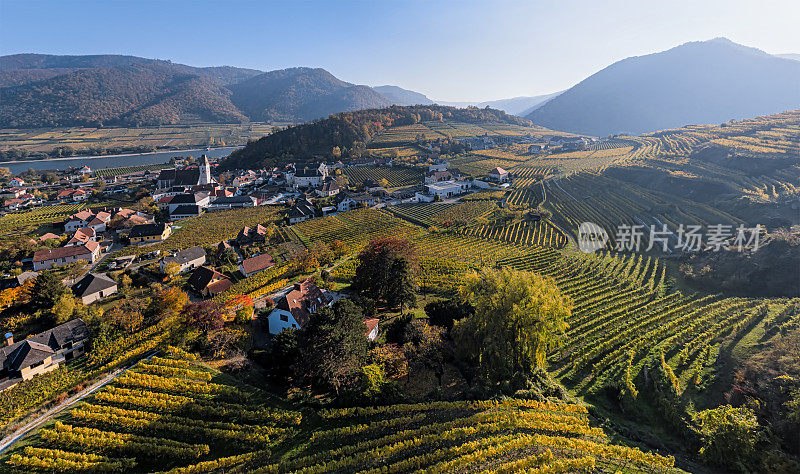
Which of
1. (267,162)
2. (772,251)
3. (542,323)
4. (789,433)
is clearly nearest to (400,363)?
(542,323)

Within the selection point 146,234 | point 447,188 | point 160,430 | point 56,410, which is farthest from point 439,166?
point 56,410

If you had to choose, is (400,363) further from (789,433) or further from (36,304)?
(36,304)

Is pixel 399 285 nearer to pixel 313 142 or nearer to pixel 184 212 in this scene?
pixel 184 212

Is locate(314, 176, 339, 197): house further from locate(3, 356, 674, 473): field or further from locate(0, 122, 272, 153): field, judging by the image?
locate(0, 122, 272, 153): field

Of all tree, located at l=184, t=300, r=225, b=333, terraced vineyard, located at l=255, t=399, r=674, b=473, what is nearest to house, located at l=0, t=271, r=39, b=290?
tree, located at l=184, t=300, r=225, b=333

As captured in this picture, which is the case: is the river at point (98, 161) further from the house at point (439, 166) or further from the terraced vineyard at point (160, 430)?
the terraced vineyard at point (160, 430)

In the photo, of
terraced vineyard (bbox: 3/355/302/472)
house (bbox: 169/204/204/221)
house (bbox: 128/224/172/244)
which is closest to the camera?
terraced vineyard (bbox: 3/355/302/472)
